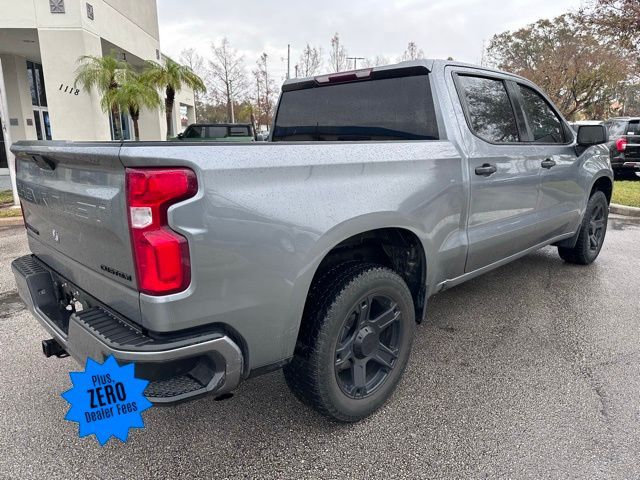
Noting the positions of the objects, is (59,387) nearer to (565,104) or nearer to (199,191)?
(199,191)

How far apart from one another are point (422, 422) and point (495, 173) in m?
1.70

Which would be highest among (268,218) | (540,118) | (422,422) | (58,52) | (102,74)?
(58,52)

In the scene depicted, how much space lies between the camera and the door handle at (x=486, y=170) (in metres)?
3.02

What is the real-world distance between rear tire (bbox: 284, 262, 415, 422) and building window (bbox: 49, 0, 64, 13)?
50.6 ft

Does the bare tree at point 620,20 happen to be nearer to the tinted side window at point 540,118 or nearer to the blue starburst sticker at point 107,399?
the tinted side window at point 540,118

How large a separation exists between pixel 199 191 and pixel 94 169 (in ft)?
1.62

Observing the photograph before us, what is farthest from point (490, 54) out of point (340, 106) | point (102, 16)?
point (340, 106)

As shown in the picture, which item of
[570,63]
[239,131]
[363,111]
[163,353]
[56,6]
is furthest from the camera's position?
[570,63]

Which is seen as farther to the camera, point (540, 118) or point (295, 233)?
point (540, 118)

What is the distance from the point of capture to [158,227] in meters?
1.70

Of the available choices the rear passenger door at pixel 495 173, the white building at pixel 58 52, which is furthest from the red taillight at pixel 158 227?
the white building at pixel 58 52

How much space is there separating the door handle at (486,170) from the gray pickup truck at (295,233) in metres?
Answer: 0.01

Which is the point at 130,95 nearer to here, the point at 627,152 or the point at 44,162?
the point at 44,162

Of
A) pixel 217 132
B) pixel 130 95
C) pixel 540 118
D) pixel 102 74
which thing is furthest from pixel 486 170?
pixel 102 74
